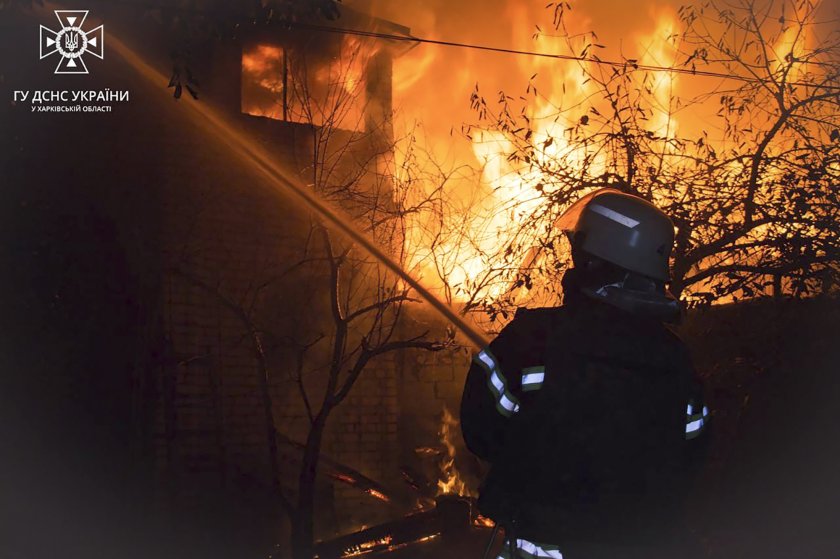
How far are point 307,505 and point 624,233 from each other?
4.89 m

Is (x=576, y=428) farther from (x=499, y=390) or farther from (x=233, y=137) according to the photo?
(x=233, y=137)

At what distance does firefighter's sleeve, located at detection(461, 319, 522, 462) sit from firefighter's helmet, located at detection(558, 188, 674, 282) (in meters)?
0.43

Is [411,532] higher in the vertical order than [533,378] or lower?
lower

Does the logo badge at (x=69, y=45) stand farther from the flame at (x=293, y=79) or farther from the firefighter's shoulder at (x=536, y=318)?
the firefighter's shoulder at (x=536, y=318)

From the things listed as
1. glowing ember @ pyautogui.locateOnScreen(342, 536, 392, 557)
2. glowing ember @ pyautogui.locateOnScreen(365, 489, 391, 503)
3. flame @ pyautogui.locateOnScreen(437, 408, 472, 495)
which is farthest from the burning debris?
flame @ pyautogui.locateOnScreen(437, 408, 472, 495)

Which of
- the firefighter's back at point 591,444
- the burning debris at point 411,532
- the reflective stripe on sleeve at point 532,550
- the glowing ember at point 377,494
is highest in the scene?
the firefighter's back at point 591,444

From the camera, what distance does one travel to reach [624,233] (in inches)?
109

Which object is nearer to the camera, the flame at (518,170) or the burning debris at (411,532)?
the burning debris at (411,532)

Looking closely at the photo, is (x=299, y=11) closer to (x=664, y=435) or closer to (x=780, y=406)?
(x=664, y=435)

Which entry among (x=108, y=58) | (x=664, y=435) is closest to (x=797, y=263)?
(x=664, y=435)

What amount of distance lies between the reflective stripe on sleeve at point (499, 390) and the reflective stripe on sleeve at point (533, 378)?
5 cm

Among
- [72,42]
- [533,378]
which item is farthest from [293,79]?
[533,378]

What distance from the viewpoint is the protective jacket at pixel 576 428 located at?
248cm

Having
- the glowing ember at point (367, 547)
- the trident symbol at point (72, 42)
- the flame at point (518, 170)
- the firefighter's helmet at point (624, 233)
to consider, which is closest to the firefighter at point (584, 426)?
the firefighter's helmet at point (624, 233)
